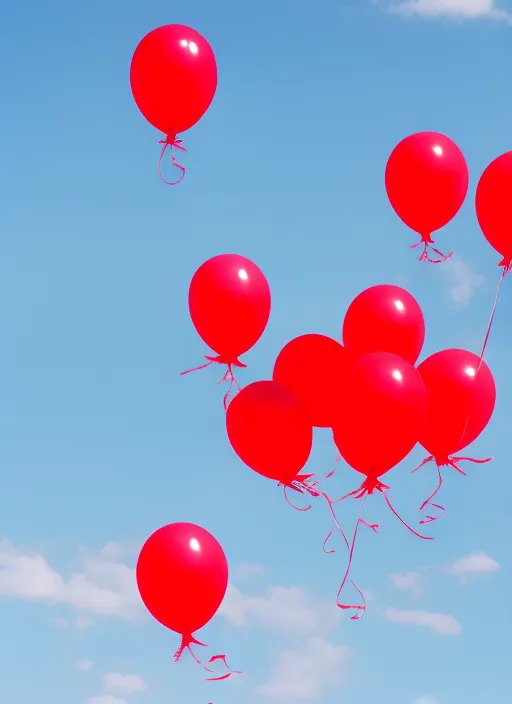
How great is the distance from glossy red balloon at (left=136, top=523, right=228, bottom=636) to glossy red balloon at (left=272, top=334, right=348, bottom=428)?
983 millimetres

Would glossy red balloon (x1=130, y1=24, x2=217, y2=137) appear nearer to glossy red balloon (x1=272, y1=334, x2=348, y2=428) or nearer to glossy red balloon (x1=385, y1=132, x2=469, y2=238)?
glossy red balloon (x1=385, y1=132, x2=469, y2=238)

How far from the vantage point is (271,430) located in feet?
21.6

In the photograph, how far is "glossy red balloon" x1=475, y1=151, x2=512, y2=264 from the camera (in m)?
6.83

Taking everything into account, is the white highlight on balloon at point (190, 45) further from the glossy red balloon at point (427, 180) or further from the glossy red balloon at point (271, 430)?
the glossy red balloon at point (271, 430)

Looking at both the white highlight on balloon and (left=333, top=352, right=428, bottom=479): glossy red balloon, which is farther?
the white highlight on balloon

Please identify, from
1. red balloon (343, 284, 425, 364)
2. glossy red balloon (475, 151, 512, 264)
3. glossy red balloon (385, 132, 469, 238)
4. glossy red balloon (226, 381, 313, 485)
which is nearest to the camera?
glossy red balloon (226, 381, 313, 485)

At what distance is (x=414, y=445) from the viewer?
21.6 feet

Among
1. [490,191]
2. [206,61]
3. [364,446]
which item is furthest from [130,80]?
[364,446]

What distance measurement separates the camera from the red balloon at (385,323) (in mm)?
6938

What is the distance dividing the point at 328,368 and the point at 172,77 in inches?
77.4

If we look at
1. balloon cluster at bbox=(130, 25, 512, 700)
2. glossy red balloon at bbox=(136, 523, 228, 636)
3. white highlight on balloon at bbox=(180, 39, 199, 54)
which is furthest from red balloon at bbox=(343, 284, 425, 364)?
white highlight on balloon at bbox=(180, 39, 199, 54)

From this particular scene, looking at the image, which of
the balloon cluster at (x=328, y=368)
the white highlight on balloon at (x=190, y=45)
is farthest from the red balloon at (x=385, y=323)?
the white highlight on balloon at (x=190, y=45)

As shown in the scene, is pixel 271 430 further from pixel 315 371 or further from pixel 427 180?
pixel 427 180

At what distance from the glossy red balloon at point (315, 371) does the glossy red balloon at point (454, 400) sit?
505mm
